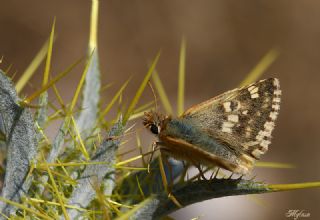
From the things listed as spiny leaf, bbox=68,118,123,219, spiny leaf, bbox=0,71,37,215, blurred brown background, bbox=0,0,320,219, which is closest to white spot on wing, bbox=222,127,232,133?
spiny leaf, bbox=68,118,123,219

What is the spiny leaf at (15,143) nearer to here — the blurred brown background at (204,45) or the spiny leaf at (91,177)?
the spiny leaf at (91,177)

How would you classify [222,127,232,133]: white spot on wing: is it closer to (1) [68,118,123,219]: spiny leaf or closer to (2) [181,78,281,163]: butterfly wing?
(2) [181,78,281,163]: butterfly wing

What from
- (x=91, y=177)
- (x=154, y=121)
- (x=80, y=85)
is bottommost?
(x=91, y=177)

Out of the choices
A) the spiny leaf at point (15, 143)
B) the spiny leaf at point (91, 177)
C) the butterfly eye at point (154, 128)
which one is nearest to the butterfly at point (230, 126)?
the butterfly eye at point (154, 128)

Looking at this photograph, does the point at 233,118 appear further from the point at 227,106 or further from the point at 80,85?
the point at 80,85

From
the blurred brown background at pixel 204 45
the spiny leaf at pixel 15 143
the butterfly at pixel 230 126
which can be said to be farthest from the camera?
the blurred brown background at pixel 204 45

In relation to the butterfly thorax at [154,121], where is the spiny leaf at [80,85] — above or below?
above

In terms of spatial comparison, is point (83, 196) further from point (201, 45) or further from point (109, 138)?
point (201, 45)

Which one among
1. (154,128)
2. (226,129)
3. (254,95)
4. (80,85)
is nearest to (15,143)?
(80,85)
